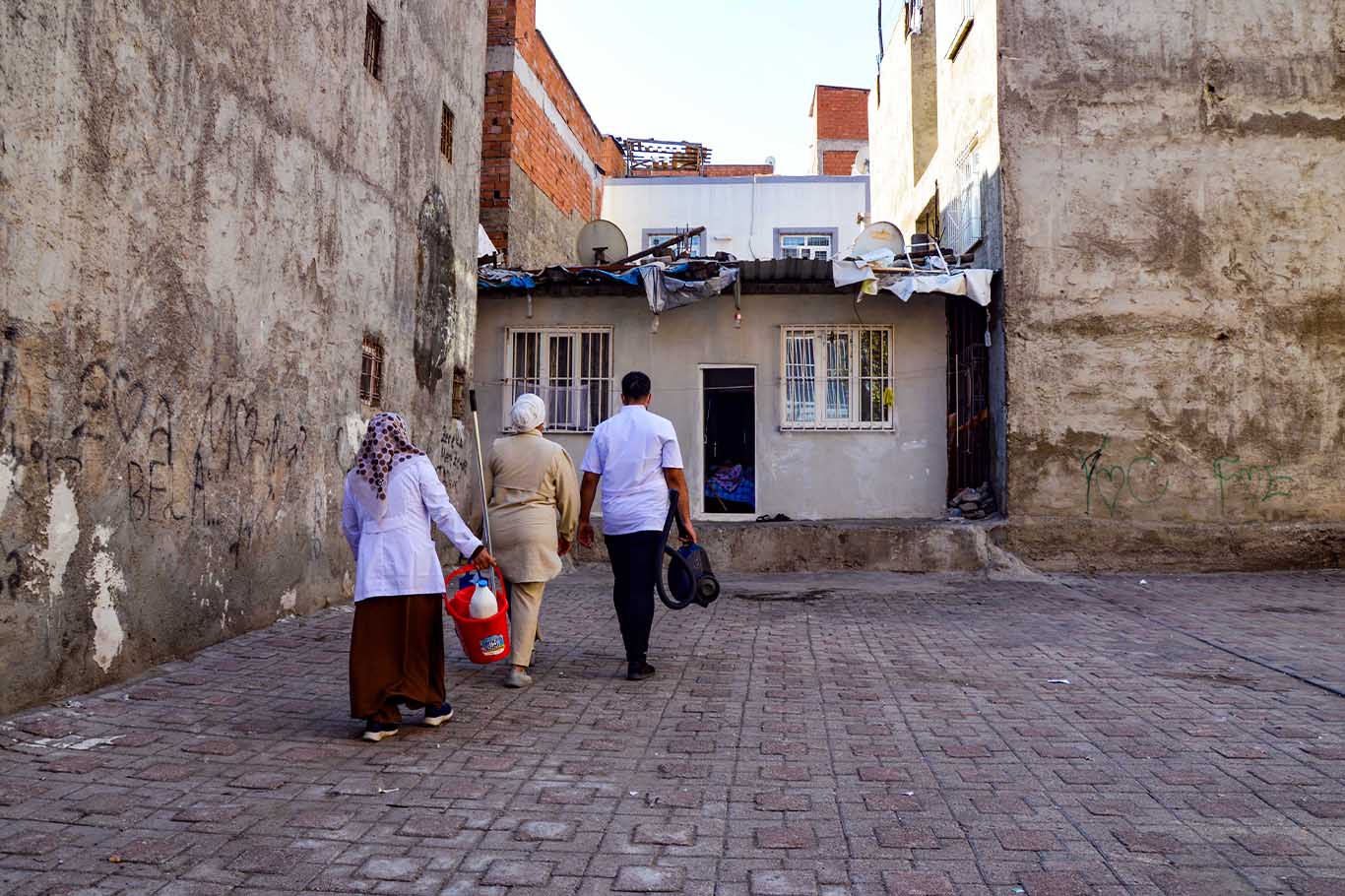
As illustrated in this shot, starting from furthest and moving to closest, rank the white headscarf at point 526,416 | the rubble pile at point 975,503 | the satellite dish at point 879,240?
the satellite dish at point 879,240, the rubble pile at point 975,503, the white headscarf at point 526,416

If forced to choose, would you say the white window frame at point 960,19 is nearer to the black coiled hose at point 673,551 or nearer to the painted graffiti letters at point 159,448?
the black coiled hose at point 673,551

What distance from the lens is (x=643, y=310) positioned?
13.8 m

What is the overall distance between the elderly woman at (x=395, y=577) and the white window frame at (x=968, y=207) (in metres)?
10.1

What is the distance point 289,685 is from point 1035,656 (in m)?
4.85

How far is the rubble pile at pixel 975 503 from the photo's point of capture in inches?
490

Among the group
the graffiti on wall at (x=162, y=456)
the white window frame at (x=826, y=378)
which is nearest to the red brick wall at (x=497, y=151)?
the white window frame at (x=826, y=378)

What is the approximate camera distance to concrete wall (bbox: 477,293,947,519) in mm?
13320

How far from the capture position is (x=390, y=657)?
4.64 m

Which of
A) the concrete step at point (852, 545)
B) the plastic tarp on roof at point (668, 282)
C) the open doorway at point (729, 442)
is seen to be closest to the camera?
the concrete step at point (852, 545)

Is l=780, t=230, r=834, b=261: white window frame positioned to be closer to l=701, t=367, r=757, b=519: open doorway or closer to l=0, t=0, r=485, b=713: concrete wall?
l=701, t=367, r=757, b=519: open doorway

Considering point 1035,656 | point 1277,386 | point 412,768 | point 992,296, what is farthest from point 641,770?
point 1277,386

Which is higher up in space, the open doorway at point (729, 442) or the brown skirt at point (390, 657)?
the open doorway at point (729, 442)

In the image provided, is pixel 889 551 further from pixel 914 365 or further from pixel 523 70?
pixel 523 70

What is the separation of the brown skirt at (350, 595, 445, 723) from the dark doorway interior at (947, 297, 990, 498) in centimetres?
955
